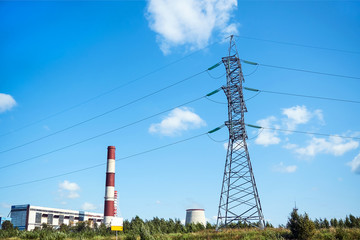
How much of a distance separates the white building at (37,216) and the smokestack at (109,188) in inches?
2485

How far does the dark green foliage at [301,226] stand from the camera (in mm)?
24531

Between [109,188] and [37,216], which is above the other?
[109,188]

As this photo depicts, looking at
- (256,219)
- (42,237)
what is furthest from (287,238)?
(42,237)

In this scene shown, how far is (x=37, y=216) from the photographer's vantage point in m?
113

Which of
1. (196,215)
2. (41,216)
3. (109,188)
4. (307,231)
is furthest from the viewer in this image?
(41,216)

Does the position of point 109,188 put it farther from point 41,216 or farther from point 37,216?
point 41,216

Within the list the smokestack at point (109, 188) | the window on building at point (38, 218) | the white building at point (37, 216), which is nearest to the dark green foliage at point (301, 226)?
the smokestack at point (109, 188)

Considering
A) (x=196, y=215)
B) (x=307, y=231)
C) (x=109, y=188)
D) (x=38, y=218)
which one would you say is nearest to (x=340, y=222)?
(x=307, y=231)

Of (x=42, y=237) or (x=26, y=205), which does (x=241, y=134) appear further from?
(x=26, y=205)

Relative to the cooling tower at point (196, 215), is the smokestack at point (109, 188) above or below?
above

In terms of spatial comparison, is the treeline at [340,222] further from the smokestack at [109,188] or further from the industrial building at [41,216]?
the industrial building at [41,216]

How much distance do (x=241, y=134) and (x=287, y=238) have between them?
1014 cm

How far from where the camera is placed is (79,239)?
33.3 metres

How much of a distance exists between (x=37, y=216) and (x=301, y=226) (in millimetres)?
110020
